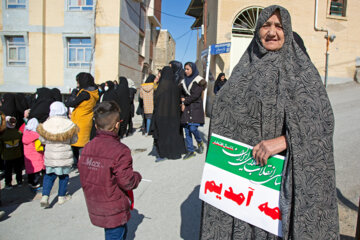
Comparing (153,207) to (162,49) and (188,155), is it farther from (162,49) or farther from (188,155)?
(162,49)

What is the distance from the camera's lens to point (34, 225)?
2.86 meters

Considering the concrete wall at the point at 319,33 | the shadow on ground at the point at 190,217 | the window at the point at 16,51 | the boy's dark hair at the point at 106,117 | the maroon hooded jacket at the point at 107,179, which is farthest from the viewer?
the window at the point at 16,51

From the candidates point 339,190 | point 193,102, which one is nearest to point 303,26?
point 193,102

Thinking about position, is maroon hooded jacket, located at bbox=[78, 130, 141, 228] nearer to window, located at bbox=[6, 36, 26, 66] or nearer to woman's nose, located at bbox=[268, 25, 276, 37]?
woman's nose, located at bbox=[268, 25, 276, 37]

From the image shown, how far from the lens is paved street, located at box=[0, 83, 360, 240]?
265cm

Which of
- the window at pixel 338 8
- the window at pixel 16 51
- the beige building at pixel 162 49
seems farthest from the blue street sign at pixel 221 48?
the beige building at pixel 162 49

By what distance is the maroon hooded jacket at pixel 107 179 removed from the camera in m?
1.89

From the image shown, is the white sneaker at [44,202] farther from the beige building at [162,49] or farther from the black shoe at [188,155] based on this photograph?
the beige building at [162,49]

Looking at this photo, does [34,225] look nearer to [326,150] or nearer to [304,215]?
[304,215]

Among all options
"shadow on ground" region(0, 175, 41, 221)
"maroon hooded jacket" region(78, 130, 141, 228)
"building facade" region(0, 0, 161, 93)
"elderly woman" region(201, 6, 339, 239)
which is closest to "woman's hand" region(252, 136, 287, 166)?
"elderly woman" region(201, 6, 339, 239)

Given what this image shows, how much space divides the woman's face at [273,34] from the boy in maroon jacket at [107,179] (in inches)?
51.7

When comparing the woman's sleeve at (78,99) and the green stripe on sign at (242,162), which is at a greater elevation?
the woman's sleeve at (78,99)

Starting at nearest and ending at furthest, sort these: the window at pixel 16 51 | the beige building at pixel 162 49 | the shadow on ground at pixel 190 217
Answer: the shadow on ground at pixel 190 217 → the window at pixel 16 51 → the beige building at pixel 162 49

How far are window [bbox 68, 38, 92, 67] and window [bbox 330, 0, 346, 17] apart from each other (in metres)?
13.5
